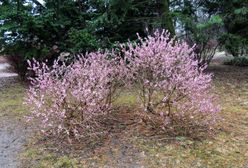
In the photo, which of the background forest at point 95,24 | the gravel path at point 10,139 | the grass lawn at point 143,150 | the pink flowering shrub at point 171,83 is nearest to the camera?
the grass lawn at point 143,150

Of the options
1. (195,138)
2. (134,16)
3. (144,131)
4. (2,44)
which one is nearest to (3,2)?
(2,44)

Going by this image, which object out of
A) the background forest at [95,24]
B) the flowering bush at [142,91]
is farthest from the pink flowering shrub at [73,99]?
the background forest at [95,24]

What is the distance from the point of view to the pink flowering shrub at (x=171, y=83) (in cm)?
381

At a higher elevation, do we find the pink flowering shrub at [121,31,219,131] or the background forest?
the background forest

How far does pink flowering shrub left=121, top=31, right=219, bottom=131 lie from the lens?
12.5 feet

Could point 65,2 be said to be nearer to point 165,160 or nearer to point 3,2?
point 3,2

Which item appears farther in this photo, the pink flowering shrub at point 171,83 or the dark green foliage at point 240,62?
the dark green foliage at point 240,62

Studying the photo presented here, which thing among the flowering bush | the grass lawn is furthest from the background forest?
the grass lawn

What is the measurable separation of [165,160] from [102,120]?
3.88 ft

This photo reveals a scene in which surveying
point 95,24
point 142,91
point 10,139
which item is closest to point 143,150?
point 142,91

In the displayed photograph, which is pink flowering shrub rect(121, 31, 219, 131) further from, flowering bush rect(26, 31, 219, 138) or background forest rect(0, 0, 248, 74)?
background forest rect(0, 0, 248, 74)

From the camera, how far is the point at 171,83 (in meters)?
3.79

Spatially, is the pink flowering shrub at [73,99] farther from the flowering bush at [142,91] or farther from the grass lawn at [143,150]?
the grass lawn at [143,150]

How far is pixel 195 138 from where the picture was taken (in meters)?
3.79
